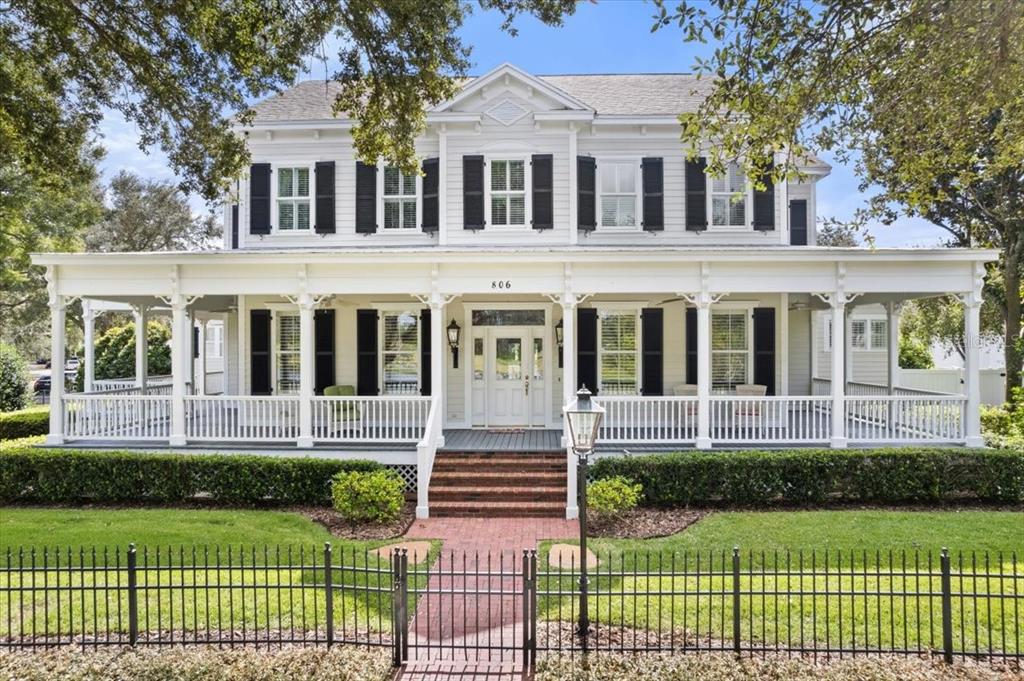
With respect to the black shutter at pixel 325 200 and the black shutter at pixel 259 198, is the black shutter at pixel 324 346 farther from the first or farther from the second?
the black shutter at pixel 259 198

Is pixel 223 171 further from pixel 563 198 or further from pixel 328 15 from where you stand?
pixel 563 198

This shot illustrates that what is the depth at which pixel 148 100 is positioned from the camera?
363 inches

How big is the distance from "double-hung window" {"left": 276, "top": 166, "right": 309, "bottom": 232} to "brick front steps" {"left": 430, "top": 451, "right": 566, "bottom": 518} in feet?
22.3

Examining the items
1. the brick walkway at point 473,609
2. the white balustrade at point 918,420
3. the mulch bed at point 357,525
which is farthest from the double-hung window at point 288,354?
the white balustrade at point 918,420

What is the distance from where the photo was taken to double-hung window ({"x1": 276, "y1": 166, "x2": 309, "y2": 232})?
544 inches

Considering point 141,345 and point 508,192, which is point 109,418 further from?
point 508,192

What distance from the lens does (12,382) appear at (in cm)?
1942

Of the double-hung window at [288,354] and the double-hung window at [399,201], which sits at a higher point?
the double-hung window at [399,201]

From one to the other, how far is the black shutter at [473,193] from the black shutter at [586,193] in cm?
218

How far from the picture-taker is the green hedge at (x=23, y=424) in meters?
15.8

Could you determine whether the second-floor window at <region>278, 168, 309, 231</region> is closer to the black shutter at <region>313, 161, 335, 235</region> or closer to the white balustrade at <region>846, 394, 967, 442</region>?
the black shutter at <region>313, 161, 335, 235</region>

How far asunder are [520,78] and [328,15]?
17.7 feet

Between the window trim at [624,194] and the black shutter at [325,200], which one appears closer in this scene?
the window trim at [624,194]

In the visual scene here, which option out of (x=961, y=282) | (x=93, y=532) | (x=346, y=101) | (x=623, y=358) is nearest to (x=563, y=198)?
(x=623, y=358)
